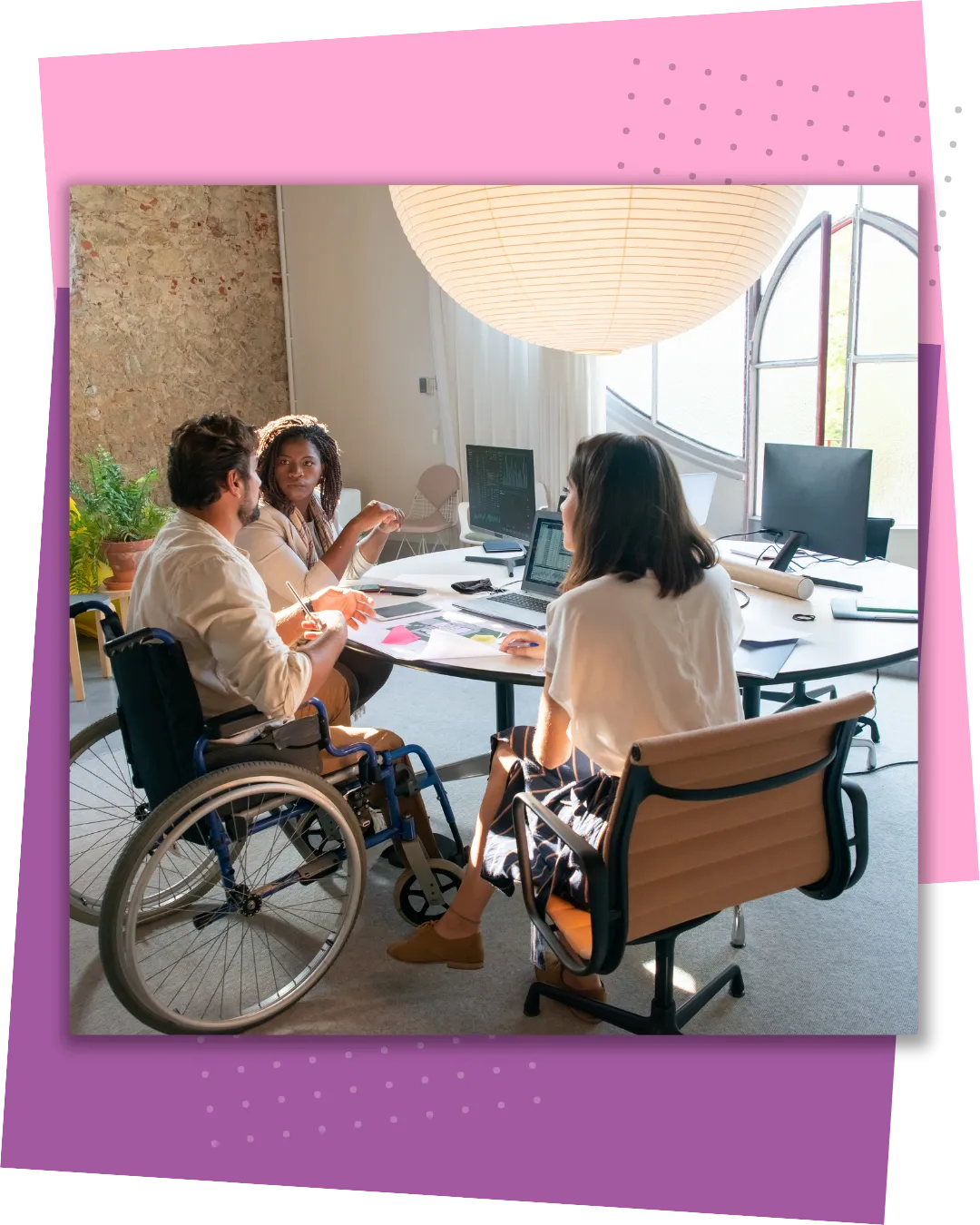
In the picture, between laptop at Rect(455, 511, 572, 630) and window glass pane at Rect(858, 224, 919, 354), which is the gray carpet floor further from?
window glass pane at Rect(858, 224, 919, 354)

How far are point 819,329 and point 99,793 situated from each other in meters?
3.61

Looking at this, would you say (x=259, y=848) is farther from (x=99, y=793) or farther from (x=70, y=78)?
(x=70, y=78)

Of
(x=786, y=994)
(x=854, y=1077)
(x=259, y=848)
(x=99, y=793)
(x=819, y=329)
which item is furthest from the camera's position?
(x=819, y=329)

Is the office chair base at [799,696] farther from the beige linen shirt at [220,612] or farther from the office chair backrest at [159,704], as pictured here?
the office chair backrest at [159,704]

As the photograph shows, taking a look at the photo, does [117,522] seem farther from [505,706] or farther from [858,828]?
[858,828]

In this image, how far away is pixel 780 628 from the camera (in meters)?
2.65

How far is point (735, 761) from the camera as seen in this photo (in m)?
1.63

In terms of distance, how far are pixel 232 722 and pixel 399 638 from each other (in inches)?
25.8

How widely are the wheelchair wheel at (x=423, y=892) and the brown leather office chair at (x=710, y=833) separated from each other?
2.16 feet

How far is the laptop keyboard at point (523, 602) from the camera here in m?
3.04

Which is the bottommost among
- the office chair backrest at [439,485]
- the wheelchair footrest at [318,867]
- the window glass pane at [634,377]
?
the wheelchair footrest at [318,867]

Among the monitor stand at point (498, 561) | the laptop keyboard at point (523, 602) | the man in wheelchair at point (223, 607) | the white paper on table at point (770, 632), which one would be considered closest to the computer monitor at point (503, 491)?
the monitor stand at point (498, 561)

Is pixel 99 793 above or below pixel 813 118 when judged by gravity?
below

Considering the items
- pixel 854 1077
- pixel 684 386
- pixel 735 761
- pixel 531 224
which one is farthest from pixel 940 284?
pixel 684 386
